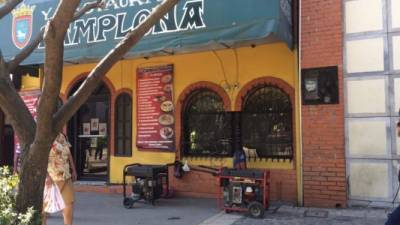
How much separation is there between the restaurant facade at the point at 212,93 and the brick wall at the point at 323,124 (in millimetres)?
17

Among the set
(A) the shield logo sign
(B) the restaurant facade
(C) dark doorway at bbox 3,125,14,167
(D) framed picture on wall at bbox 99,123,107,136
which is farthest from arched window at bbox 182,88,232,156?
(C) dark doorway at bbox 3,125,14,167

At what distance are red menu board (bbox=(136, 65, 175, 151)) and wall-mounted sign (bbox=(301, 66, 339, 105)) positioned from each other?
3290 millimetres

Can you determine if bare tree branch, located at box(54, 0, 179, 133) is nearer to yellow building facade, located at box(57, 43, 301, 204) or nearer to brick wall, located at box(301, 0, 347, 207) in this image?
brick wall, located at box(301, 0, 347, 207)

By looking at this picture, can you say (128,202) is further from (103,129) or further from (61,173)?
(103,129)

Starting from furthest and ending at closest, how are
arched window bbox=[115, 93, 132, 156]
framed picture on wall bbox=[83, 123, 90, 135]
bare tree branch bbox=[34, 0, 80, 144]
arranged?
1. framed picture on wall bbox=[83, 123, 90, 135]
2. arched window bbox=[115, 93, 132, 156]
3. bare tree branch bbox=[34, 0, 80, 144]

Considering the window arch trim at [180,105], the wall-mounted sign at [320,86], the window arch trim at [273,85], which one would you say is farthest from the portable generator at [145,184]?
the wall-mounted sign at [320,86]

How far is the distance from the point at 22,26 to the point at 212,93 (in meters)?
4.53

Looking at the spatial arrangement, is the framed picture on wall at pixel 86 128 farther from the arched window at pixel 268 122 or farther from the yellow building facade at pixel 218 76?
the arched window at pixel 268 122

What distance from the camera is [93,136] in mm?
11914

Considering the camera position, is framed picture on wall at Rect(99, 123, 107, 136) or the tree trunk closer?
the tree trunk

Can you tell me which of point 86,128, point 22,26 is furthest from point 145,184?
point 22,26

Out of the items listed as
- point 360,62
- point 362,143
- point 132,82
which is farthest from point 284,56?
point 132,82

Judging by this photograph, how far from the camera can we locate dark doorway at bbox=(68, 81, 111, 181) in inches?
463

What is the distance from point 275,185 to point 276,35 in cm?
306
